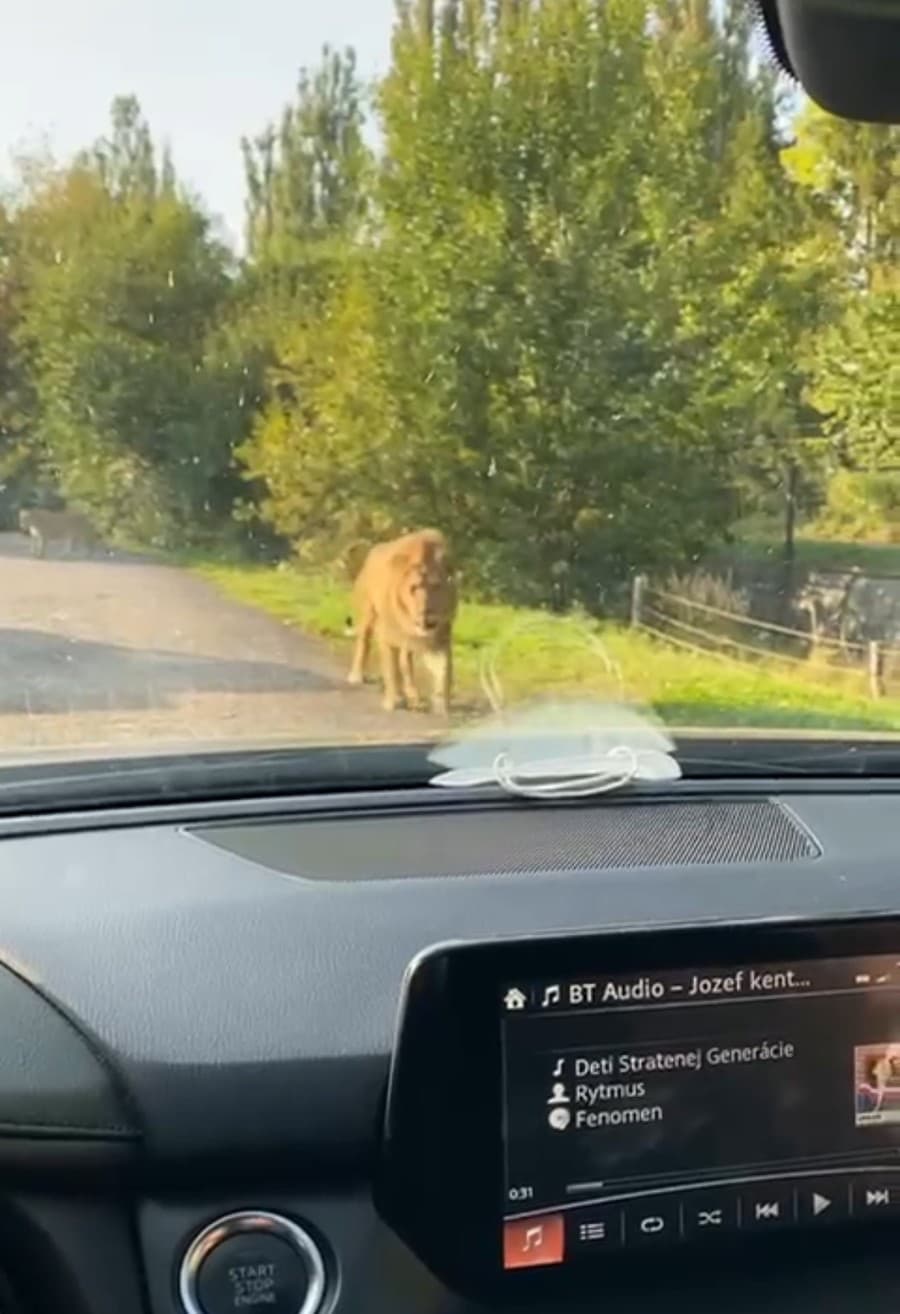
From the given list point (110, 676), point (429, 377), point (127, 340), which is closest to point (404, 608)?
point (429, 377)

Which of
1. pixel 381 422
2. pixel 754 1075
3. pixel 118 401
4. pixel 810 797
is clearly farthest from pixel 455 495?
pixel 754 1075

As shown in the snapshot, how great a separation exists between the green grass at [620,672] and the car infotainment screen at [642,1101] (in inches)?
34.2

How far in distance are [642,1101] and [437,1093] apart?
287 mm

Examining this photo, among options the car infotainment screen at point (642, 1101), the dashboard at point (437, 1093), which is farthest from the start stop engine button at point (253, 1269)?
the car infotainment screen at point (642, 1101)

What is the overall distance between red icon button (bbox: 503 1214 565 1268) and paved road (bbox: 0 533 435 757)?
102cm

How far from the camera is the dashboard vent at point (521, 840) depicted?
2.59 meters

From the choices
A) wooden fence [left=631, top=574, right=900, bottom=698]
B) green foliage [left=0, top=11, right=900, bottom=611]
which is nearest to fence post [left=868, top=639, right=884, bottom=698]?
wooden fence [left=631, top=574, right=900, bottom=698]

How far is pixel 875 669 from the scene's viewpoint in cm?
336

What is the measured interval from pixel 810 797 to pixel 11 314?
5.16 ft

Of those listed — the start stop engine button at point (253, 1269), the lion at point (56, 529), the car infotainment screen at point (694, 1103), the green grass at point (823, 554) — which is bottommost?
the start stop engine button at point (253, 1269)

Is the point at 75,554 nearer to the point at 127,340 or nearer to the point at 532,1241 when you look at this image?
the point at 127,340

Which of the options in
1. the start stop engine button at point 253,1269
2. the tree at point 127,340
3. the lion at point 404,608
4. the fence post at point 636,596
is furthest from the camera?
the fence post at point 636,596

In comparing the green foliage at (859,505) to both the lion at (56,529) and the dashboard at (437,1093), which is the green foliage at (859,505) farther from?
the lion at (56,529)

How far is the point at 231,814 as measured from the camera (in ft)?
9.13
